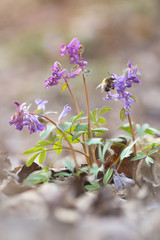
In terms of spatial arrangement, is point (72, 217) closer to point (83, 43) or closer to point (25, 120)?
point (25, 120)

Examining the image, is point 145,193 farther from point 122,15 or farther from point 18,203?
point 122,15

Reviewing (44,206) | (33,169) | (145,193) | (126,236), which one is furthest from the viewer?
(33,169)

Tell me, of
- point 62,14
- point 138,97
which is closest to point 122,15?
point 62,14

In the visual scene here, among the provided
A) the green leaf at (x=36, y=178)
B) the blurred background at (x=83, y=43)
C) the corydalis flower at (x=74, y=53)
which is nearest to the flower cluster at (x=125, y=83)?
the corydalis flower at (x=74, y=53)

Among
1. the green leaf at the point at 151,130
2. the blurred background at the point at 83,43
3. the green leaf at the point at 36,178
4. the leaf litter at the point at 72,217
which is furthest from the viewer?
the blurred background at the point at 83,43

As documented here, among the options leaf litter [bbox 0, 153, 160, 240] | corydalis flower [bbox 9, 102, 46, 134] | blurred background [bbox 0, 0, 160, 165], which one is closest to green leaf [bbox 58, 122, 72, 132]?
corydalis flower [bbox 9, 102, 46, 134]

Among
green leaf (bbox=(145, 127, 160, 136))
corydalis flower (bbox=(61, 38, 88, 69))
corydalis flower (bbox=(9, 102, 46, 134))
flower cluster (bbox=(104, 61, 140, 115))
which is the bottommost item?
green leaf (bbox=(145, 127, 160, 136))

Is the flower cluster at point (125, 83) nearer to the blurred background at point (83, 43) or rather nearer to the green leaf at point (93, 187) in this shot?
the green leaf at point (93, 187)

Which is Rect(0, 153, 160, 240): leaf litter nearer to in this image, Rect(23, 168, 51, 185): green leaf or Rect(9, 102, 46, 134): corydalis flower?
Rect(23, 168, 51, 185): green leaf
